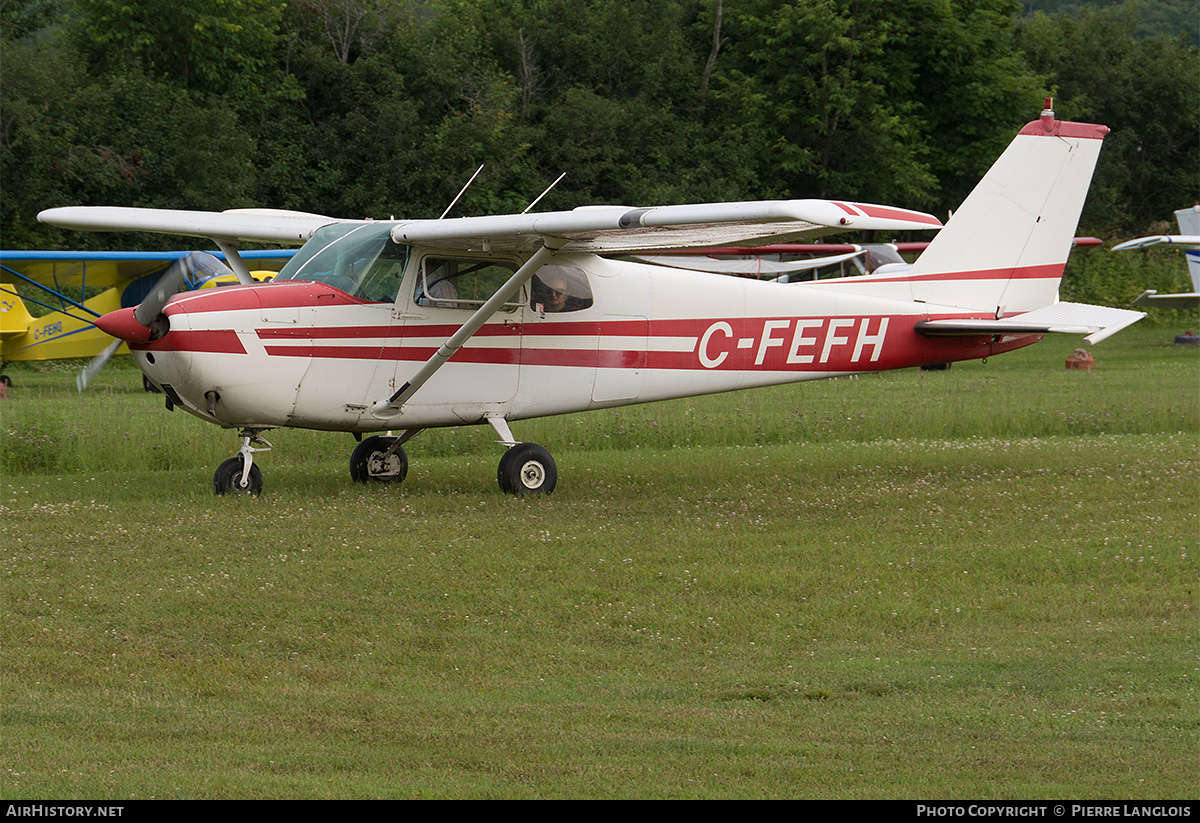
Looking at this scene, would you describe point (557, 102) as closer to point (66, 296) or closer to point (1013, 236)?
point (66, 296)

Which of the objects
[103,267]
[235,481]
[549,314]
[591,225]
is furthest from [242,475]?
[103,267]

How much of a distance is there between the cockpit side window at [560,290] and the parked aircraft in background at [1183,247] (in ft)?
47.3

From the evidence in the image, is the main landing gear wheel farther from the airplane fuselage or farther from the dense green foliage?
the dense green foliage

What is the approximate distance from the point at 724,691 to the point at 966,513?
5.27 metres

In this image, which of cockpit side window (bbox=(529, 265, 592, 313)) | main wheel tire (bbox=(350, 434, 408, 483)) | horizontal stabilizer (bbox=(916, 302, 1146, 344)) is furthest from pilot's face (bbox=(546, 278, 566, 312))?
horizontal stabilizer (bbox=(916, 302, 1146, 344))

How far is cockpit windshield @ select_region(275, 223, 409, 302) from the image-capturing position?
435 inches

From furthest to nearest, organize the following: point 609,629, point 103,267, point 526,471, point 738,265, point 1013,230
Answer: point 738,265
point 103,267
point 1013,230
point 526,471
point 609,629

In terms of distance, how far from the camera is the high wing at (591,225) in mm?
8801

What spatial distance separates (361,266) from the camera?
36.2 feet

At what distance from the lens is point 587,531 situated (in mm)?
9750

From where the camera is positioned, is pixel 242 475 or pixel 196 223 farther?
pixel 196 223

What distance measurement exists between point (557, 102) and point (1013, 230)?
110 feet

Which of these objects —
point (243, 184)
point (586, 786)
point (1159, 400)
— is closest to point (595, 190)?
point (243, 184)

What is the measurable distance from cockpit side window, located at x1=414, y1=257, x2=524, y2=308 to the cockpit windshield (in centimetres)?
24
